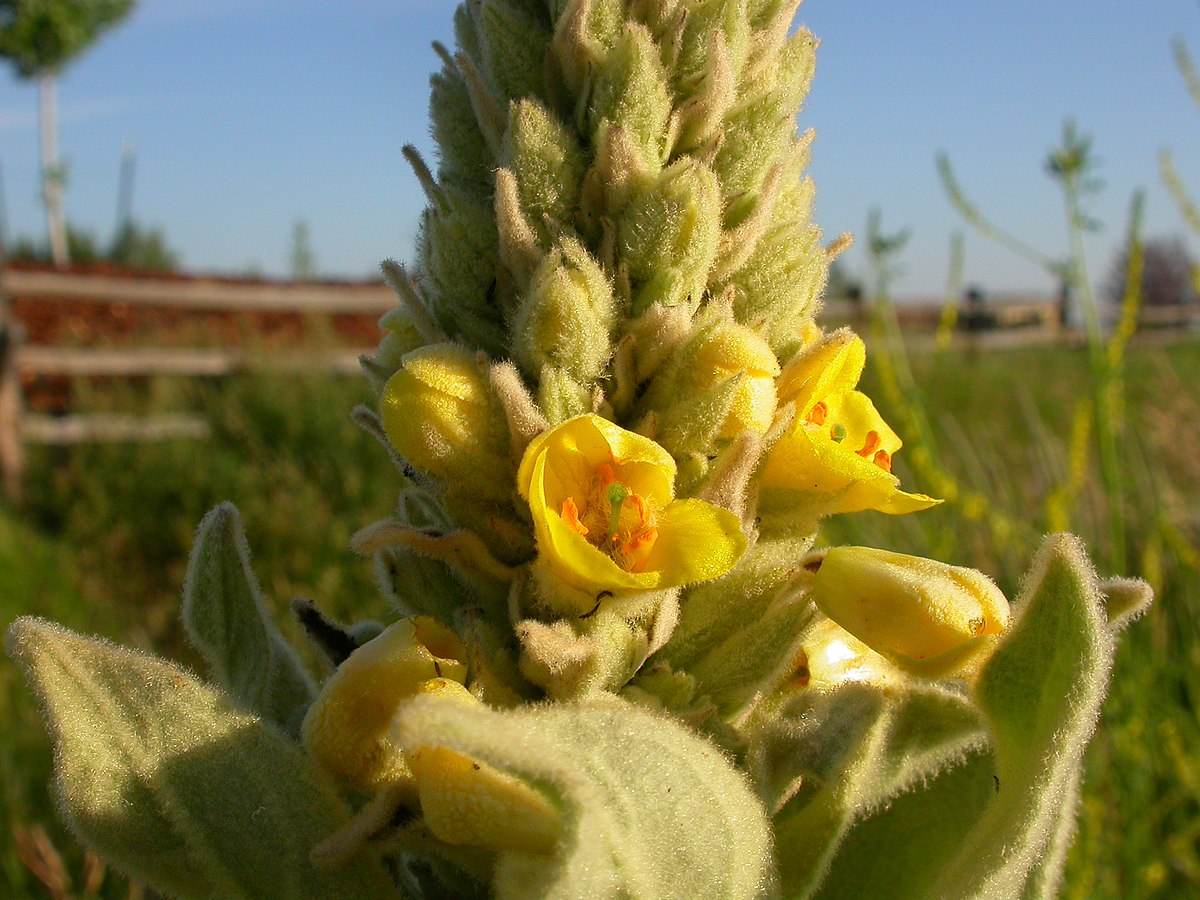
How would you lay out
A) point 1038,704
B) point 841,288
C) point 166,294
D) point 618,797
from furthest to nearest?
1. point 841,288
2. point 166,294
3. point 1038,704
4. point 618,797

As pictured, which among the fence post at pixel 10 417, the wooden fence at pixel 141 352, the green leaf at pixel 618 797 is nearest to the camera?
the green leaf at pixel 618 797

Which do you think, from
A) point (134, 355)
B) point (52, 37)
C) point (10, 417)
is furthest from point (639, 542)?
point (52, 37)

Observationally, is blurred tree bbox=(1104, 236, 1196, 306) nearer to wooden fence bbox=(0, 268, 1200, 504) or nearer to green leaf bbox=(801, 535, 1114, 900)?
wooden fence bbox=(0, 268, 1200, 504)

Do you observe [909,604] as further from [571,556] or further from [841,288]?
[841,288]

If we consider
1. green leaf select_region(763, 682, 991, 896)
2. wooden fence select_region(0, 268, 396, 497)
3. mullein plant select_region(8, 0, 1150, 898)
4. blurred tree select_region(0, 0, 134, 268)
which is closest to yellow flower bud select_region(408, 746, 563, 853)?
mullein plant select_region(8, 0, 1150, 898)

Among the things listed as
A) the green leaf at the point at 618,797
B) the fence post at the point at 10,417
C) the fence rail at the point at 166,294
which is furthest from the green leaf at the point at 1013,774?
the fence rail at the point at 166,294

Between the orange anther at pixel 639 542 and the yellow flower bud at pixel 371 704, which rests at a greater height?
the orange anther at pixel 639 542

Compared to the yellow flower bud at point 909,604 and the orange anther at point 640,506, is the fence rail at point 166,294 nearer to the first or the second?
the orange anther at point 640,506
